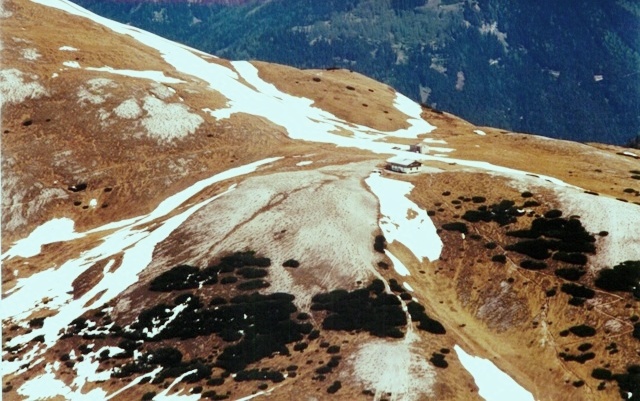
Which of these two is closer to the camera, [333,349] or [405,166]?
[333,349]

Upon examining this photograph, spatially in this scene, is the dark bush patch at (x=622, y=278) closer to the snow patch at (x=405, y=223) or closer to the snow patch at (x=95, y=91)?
the snow patch at (x=405, y=223)

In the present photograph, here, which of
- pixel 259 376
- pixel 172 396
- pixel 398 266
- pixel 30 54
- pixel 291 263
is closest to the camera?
pixel 172 396

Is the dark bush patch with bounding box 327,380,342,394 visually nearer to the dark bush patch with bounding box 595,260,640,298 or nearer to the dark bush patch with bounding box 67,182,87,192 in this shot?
the dark bush patch with bounding box 595,260,640,298

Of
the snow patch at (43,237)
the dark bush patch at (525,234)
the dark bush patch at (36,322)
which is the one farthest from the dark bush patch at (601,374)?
the snow patch at (43,237)

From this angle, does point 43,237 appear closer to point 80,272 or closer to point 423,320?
point 80,272

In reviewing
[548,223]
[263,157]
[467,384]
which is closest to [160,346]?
[467,384]

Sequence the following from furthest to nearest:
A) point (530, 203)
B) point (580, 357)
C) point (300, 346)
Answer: point (530, 203)
point (300, 346)
point (580, 357)

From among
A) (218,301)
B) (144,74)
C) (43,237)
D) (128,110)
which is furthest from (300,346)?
(144,74)

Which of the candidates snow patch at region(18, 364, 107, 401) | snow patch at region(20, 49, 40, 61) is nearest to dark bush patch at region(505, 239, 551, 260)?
snow patch at region(18, 364, 107, 401)
